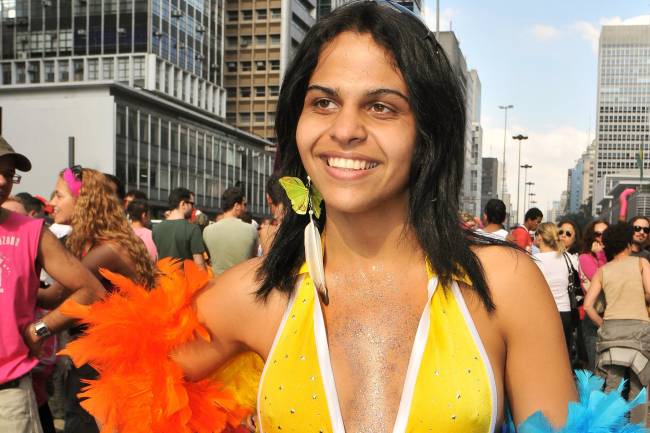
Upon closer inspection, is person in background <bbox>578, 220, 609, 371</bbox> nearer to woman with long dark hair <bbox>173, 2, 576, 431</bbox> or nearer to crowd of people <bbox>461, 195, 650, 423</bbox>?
crowd of people <bbox>461, 195, 650, 423</bbox>

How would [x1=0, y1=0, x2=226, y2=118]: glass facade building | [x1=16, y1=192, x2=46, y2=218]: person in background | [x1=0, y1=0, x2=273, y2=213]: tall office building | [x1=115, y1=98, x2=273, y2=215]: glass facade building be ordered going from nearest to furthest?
[x1=16, y1=192, x2=46, y2=218]: person in background, [x1=0, y1=0, x2=273, y2=213]: tall office building, [x1=115, y1=98, x2=273, y2=215]: glass facade building, [x1=0, y1=0, x2=226, y2=118]: glass facade building

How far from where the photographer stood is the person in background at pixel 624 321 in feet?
19.3

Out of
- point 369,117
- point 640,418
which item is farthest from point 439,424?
point 369,117

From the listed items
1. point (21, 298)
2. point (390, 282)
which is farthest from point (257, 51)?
point (390, 282)

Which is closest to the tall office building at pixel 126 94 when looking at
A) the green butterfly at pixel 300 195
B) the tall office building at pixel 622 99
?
the green butterfly at pixel 300 195

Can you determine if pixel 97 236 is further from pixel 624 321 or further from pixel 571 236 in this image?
pixel 571 236

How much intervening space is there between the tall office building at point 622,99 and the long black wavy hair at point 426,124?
579 feet

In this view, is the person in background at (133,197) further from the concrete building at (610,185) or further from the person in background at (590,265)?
the concrete building at (610,185)

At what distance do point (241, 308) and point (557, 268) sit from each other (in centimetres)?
597

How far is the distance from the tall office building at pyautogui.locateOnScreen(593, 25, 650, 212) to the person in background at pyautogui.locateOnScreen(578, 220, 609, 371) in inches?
6670

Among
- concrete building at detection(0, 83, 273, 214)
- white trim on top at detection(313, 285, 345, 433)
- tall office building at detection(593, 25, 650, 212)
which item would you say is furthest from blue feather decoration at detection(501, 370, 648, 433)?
tall office building at detection(593, 25, 650, 212)

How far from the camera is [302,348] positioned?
1.68 metres

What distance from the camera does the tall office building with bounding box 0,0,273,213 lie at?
152 feet

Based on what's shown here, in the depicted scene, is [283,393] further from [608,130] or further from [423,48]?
[608,130]
